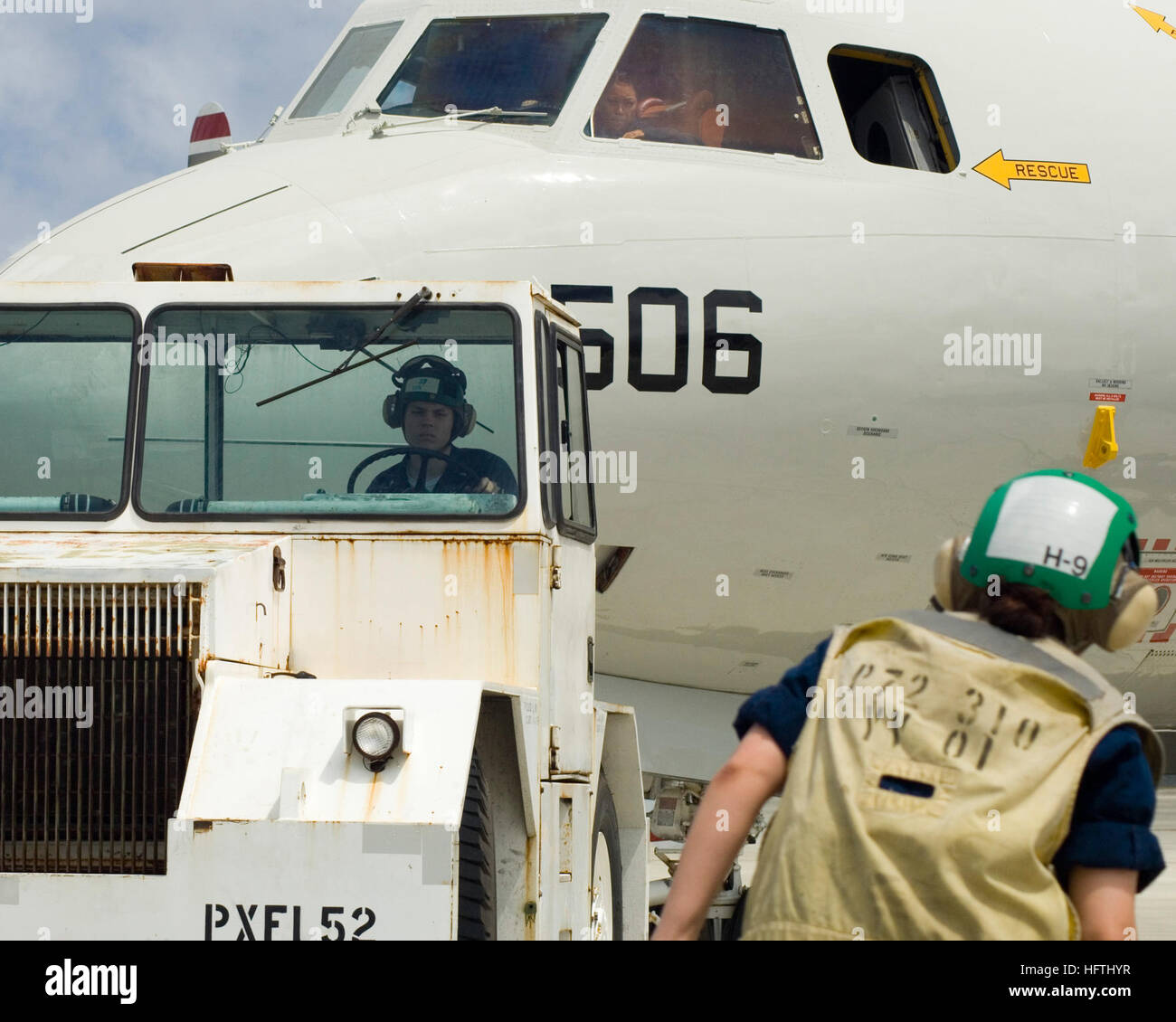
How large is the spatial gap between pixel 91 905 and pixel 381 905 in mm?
731

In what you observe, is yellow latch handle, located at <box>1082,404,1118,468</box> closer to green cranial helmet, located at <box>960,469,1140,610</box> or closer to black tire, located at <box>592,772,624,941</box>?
black tire, located at <box>592,772,624,941</box>

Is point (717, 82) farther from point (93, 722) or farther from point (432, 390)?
point (93, 722)

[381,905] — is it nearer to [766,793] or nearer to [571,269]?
[766,793]

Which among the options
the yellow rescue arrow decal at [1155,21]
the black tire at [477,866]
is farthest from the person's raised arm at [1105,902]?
the yellow rescue arrow decal at [1155,21]

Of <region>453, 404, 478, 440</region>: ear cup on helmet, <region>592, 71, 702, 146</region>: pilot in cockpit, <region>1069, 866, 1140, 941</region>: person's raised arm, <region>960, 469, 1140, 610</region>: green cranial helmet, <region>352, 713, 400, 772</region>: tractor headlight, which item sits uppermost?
<region>592, 71, 702, 146</region>: pilot in cockpit

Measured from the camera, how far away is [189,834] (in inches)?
153

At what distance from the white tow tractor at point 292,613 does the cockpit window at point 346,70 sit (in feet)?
12.2

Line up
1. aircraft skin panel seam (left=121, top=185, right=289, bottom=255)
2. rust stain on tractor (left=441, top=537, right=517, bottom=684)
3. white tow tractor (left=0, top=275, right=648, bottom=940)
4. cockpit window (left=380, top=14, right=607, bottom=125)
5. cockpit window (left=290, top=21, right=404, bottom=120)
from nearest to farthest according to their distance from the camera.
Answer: white tow tractor (left=0, top=275, right=648, bottom=940), rust stain on tractor (left=441, top=537, right=517, bottom=684), aircraft skin panel seam (left=121, top=185, right=289, bottom=255), cockpit window (left=380, top=14, right=607, bottom=125), cockpit window (left=290, top=21, right=404, bottom=120)

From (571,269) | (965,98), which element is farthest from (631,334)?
(965,98)

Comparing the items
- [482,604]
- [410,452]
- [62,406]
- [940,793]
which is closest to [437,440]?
[410,452]

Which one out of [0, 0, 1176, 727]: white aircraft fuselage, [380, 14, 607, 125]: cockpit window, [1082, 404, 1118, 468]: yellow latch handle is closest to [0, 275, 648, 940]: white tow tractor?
[0, 0, 1176, 727]: white aircraft fuselage

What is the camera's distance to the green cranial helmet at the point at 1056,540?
2354 mm

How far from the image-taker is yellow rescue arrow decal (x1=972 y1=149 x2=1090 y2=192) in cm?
852

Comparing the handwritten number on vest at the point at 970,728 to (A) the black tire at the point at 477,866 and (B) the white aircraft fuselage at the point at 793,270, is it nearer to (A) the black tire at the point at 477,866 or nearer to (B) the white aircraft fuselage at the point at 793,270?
(A) the black tire at the point at 477,866
